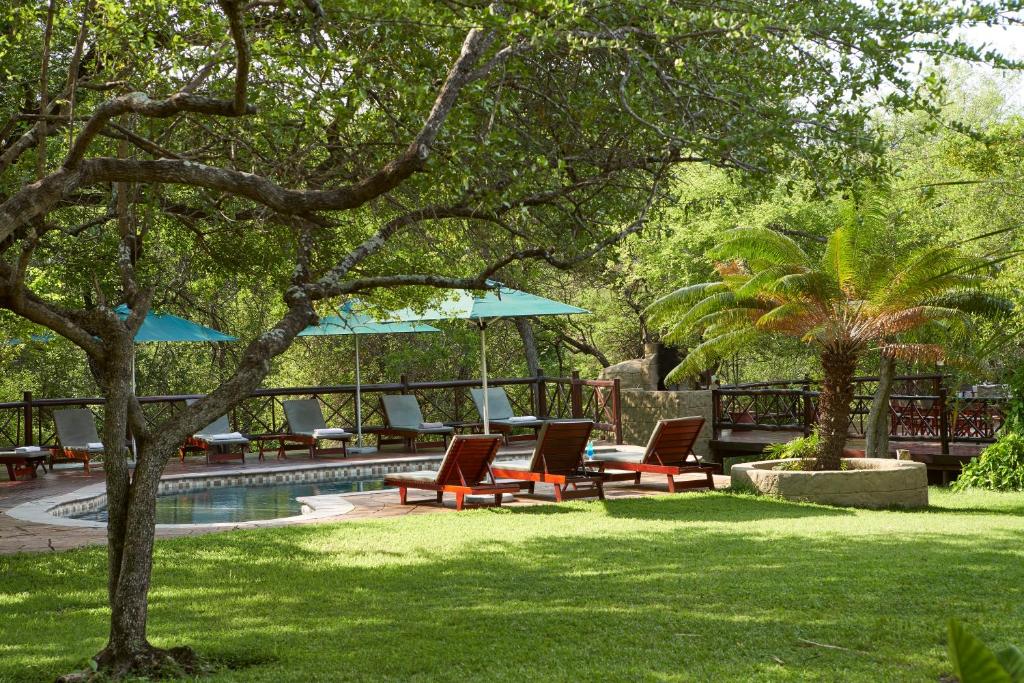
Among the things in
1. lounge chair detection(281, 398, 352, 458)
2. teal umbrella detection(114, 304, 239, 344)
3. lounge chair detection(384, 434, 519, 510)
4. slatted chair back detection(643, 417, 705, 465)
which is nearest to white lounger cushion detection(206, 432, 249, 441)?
lounge chair detection(281, 398, 352, 458)

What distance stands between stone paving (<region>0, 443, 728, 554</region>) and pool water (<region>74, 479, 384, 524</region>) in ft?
2.25

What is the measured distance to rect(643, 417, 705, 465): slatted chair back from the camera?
13.9m

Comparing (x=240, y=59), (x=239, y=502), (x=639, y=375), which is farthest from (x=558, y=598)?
(x=639, y=375)

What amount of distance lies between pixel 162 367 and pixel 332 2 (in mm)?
22247

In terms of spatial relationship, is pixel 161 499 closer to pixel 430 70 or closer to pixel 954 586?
pixel 430 70

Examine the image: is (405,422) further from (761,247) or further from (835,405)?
(835,405)

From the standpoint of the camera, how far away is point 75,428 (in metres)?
18.2

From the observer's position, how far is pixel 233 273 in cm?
1159

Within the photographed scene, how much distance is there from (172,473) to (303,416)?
3238 millimetres

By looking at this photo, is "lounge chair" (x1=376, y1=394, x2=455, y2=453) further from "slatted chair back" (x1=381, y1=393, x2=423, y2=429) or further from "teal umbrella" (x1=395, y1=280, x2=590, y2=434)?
"teal umbrella" (x1=395, y1=280, x2=590, y2=434)

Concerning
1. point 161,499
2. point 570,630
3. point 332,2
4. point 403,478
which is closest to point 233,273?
point 403,478

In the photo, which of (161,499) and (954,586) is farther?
(161,499)

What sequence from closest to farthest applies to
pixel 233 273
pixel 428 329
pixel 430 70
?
1. pixel 430 70
2. pixel 233 273
3. pixel 428 329

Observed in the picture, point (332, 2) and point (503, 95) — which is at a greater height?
point (332, 2)
